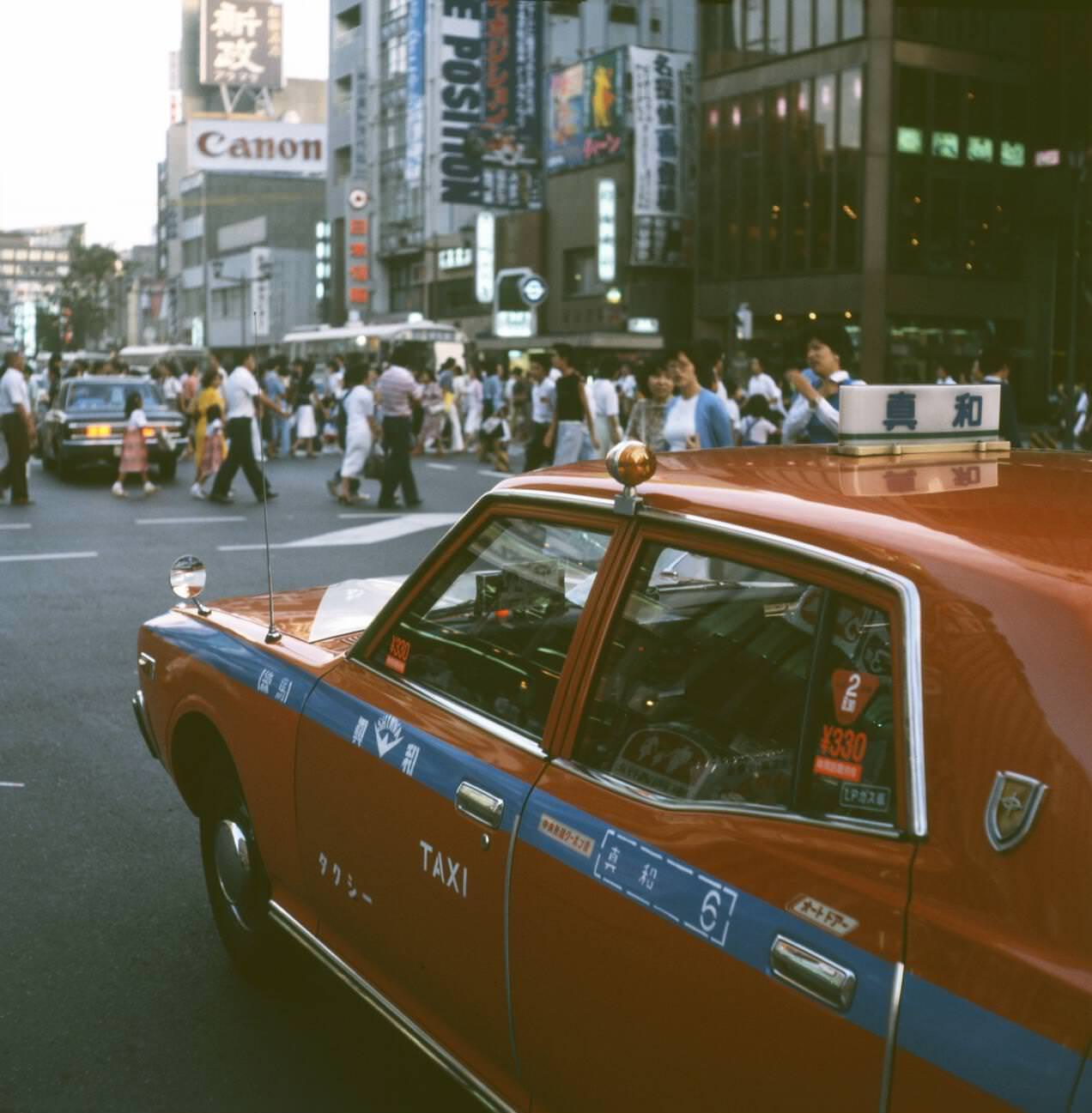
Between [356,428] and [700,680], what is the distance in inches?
587

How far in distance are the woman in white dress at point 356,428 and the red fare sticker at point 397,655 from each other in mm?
13762

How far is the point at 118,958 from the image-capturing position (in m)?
4.14

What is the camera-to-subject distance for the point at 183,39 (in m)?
126

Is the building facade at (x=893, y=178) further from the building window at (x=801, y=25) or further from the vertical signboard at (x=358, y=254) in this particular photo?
the vertical signboard at (x=358, y=254)

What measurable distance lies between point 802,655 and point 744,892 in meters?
0.39

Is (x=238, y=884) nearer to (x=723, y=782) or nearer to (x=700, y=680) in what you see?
(x=700, y=680)

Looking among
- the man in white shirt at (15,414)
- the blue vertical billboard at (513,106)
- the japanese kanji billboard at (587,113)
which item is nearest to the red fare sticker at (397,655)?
the man in white shirt at (15,414)

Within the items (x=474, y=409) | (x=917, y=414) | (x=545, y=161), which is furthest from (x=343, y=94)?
(x=917, y=414)

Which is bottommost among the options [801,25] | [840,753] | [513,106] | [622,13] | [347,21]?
[840,753]

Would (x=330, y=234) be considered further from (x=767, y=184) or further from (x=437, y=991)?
(x=437, y=991)

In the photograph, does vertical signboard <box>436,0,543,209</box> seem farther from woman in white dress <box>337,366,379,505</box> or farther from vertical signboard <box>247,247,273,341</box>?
vertical signboard <box>247,247,273,341</box>

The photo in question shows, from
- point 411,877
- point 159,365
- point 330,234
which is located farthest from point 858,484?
point 330,234

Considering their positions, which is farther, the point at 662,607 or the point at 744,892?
the point at 662,607

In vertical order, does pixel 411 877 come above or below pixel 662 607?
below
